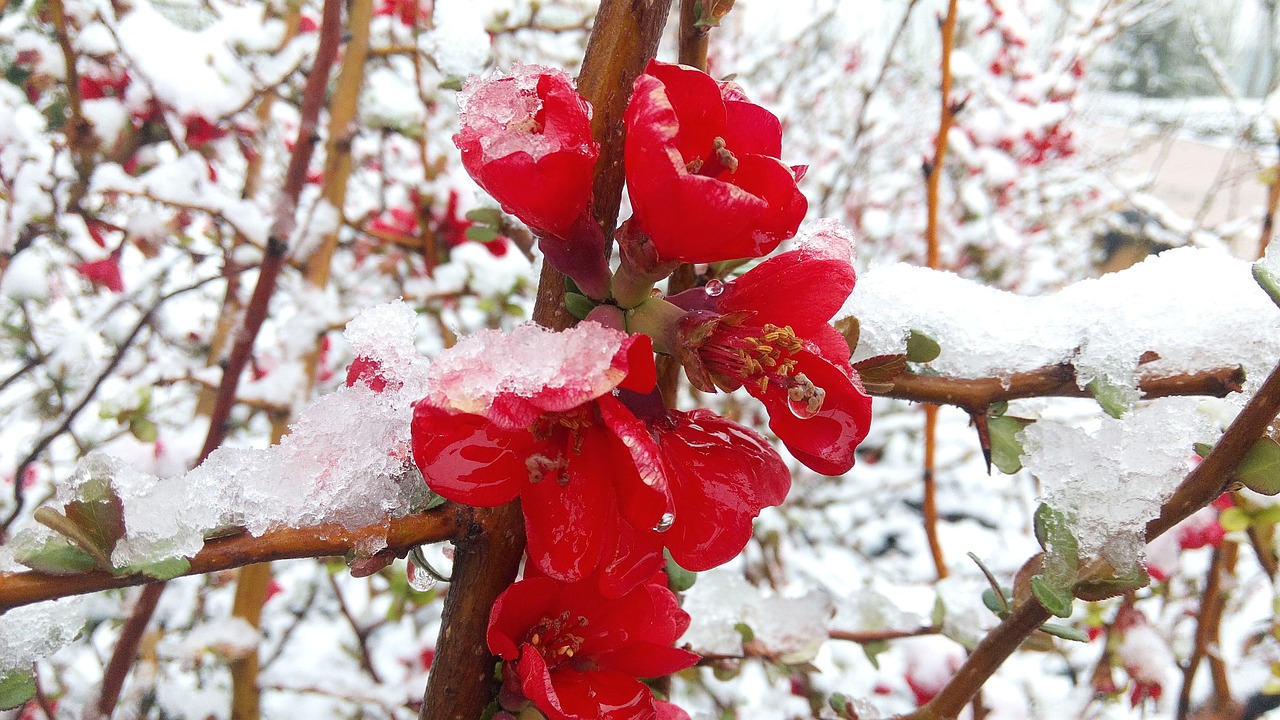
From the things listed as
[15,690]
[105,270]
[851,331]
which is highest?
[105,270]

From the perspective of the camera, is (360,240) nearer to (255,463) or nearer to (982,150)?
(255,463)

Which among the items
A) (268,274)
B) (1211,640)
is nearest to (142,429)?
(268,274)

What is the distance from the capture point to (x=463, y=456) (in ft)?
1.27

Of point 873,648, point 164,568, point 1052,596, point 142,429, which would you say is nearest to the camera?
point 164,568

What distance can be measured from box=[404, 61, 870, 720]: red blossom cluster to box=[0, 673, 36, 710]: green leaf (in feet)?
0.80

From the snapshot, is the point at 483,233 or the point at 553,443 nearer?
the point at 553,443

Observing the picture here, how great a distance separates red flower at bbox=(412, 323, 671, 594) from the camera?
14.7 inches

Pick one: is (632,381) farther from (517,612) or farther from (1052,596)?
(1052,596)

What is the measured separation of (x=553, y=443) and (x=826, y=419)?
Result: 0.52 feet

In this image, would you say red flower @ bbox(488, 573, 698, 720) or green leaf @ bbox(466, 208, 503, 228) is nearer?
red flower @ bbox(488, 573, 698, 720)

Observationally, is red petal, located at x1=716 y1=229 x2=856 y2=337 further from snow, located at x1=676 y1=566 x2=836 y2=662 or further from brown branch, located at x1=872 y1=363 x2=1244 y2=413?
snow, located at x1=676 y1=566 x2=836 y2=662

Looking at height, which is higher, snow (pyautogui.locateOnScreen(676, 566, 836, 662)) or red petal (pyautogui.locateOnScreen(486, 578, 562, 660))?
snow (pyautogui.locateOnScreen(676, 566, 836, 662))

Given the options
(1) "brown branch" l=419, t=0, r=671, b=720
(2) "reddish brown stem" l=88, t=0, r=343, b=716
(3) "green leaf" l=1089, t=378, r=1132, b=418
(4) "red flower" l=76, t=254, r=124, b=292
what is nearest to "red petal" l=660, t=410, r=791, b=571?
(1) "brown branch" l=419, t=0, r=671, b=720

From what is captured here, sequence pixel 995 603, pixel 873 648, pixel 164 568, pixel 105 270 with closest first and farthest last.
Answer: pixel 164 568 → pixel 995 603 → pixel 873 648 → pixel 105 270
